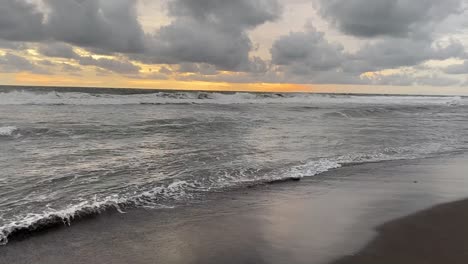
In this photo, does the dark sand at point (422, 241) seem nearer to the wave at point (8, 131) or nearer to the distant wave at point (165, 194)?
the distant wave at point (165, 194)

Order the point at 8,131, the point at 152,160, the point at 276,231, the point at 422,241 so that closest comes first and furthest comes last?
the point at 422,241 → the point at 276,231 → the point at 152,160 → the point at 8,131

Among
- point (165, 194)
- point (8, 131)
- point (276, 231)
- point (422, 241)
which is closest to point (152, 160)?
point (165, 194)

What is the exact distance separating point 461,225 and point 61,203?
5.97m

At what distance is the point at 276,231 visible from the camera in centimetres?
489

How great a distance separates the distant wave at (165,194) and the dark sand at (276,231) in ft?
0.80

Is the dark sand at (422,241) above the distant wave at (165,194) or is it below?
above

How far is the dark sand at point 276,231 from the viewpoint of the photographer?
414 centimetres

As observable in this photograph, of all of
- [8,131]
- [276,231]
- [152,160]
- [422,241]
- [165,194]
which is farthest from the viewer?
[8,131]

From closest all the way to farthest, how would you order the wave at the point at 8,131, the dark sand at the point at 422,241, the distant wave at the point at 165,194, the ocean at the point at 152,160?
the dark sand at the point at 422,241 → the distant wave at the point at 165,194 → the ocean at the point at 152,160 → the wave at the point at 8,131

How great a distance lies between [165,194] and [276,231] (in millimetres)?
2436

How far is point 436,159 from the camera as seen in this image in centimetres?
1038

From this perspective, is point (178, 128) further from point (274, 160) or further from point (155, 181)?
point (155, 181)

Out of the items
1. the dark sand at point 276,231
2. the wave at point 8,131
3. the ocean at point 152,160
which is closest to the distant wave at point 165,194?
the ocean at point 152,160

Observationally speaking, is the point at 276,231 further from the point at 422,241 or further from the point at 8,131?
the point at 8,131
